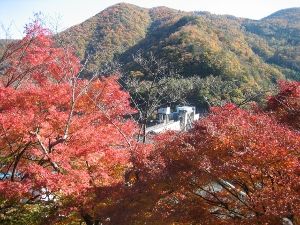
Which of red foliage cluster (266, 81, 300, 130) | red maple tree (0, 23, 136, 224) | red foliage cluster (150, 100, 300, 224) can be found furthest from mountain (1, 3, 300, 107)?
red foliage cluster (150, 100, 300, 224)

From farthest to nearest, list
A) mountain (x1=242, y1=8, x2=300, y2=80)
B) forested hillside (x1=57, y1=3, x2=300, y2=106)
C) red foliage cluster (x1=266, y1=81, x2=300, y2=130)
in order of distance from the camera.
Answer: mountain (x1=242, y1=8, x2=300, y2=80), forested hillside (x1=57, y1=3, x2=300, y2=106), red foliage cluster (x1=266, y1=81, x2=300, y2=130)

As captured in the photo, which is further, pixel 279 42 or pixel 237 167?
pixel 279 42

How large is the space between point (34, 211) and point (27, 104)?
4.35 metres

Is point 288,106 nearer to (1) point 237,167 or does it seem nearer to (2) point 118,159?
(2) point 118,159

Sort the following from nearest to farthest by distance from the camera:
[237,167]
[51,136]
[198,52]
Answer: [237,167]
[51,136]
[198,52]

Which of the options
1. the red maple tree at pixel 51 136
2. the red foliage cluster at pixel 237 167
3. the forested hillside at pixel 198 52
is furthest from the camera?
the forested hillside at pixel 198 52

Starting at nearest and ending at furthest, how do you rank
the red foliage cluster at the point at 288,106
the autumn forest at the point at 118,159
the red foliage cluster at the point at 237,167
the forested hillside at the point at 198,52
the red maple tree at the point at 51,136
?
the red foliage cluster at the point at 237,167, the autumn forest at the point at 118,159, the red maple tree at the point at 51,136, the red foliage cluster at the point at 288,106, the forested hillside at the point at 198,52

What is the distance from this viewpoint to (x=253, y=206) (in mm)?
7441

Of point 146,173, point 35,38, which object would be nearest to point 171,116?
point 35,38

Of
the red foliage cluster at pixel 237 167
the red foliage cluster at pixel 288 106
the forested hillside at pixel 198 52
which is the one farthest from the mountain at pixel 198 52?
the red foliage cluster at pixel 237 167

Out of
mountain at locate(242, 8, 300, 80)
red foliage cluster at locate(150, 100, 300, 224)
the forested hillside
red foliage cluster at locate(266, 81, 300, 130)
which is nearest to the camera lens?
red foliage cluster at locate(150, 100, 300, 224)

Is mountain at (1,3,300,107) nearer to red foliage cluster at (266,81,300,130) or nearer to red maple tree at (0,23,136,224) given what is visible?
red foliage cluster at (266,81,300,130)

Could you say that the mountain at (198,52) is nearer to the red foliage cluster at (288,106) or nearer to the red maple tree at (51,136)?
the red foliage cluster at (288,106)

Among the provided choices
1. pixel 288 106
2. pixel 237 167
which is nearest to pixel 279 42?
pixel 288 106
